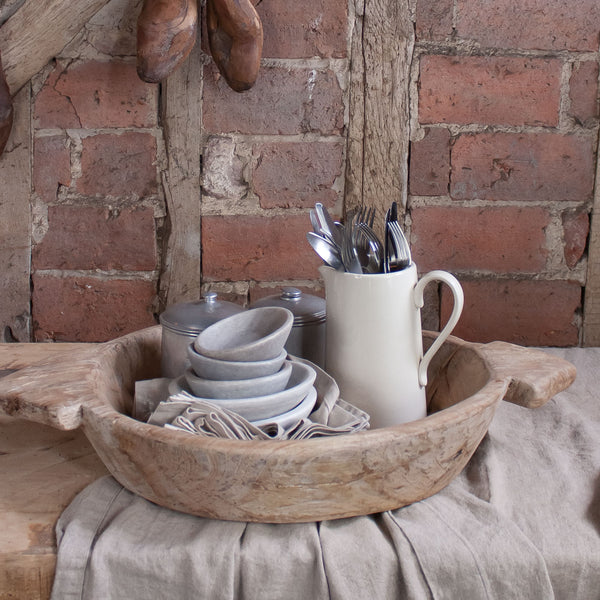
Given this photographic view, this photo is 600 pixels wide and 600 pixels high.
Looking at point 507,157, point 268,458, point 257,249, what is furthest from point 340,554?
point 507,157

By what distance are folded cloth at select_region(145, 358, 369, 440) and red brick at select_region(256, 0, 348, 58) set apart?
66 cm

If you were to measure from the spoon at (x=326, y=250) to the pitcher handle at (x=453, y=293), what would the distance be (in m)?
0.10

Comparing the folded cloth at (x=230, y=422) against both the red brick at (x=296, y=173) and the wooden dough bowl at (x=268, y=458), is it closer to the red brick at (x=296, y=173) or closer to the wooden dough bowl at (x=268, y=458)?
the wooden dough bowl at (x=268, y=458)

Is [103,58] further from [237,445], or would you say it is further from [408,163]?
[237,445]

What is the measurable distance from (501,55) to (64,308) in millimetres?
864

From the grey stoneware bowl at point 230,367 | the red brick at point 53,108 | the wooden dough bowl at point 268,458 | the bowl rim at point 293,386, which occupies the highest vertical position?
the red brick at point 53,108

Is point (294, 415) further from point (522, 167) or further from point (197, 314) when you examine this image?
point (522, 167)

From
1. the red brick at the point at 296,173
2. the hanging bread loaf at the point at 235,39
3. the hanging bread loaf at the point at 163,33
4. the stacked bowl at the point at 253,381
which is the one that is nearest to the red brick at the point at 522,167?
the red brick at the point at 296,173

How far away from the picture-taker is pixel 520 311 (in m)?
1.29

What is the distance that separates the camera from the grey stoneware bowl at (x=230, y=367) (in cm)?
76

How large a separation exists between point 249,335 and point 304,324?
100mm

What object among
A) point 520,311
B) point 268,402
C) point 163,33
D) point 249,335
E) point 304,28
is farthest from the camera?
point 520,311

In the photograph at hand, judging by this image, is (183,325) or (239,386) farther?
(183,325)

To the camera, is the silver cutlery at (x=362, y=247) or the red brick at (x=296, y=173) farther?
the red brick at (x=296, y=173)
